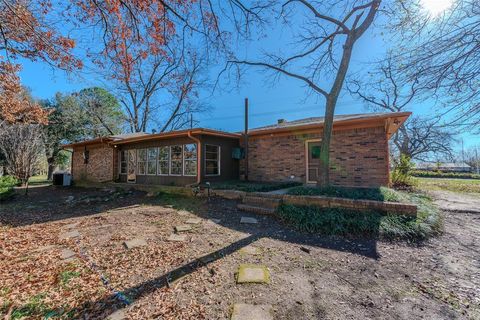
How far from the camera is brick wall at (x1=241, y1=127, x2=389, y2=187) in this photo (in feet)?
23.6

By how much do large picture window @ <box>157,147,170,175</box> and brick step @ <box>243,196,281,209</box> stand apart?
5322 millimetres

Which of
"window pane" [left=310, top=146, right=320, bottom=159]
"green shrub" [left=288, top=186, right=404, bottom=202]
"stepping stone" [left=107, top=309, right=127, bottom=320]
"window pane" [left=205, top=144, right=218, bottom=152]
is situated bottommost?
"stepping stone" [left=107, top=309, right=127, bottom=320]

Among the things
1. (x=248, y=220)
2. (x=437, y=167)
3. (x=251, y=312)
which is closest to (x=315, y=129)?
(x=248, y=220)

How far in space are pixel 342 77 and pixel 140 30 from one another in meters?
5.32

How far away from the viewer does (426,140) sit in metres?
16.9

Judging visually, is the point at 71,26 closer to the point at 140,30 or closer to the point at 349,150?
the point at 140,30

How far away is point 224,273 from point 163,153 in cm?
856

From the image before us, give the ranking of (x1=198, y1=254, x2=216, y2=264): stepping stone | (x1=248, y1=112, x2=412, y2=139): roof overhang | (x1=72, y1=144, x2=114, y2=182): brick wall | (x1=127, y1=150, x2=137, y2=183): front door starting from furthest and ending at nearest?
(x1=72, y1=144, x2=114, y2=182): brick wall < (x1=127, y1=150, x2=137, y2=183): front door < (x1=248, y1=112, x2=412, y2=139): roof overhang < (x1=198, y1=254, x2=216, y2=264): stepping stone

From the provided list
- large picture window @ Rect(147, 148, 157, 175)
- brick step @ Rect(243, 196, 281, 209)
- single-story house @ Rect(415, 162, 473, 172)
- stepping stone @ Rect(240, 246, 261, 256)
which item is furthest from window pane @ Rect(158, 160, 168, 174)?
single-story house @ Rect(415, 162, 473, 172)

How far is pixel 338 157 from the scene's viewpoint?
25.9ft

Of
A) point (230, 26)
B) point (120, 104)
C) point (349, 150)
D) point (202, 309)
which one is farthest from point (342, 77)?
point (120, 104)

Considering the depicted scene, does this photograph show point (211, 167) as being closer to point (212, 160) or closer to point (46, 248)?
point (212, 160)

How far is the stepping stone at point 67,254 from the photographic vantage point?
328 cm

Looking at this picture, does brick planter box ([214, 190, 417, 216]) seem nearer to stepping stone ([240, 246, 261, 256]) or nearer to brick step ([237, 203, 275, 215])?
brick step ([237, 203, 275, 215])
